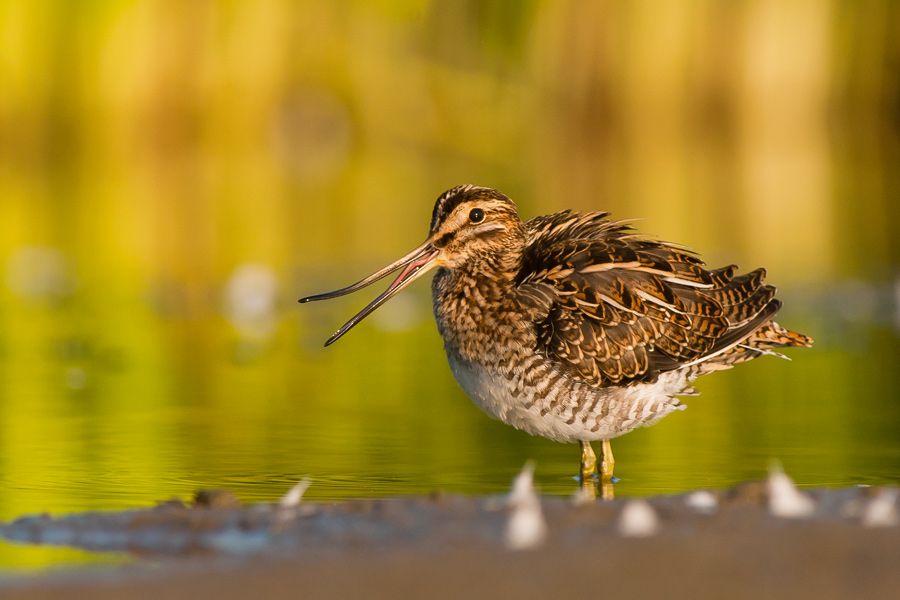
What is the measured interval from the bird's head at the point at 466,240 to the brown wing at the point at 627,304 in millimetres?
131

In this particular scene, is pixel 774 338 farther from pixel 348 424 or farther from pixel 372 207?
pixel 372 207

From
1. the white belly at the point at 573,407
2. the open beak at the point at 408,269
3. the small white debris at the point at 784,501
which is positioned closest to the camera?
the small white debris at the point at 784,501

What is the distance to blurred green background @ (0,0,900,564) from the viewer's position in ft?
26.3

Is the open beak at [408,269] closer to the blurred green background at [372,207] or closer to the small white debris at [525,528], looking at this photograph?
the blurred green background at [372,207]

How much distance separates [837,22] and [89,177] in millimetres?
10946

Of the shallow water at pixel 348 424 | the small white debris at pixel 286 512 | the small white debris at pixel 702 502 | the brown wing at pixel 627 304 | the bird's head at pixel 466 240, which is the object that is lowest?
the small white debris at pixel 702 502

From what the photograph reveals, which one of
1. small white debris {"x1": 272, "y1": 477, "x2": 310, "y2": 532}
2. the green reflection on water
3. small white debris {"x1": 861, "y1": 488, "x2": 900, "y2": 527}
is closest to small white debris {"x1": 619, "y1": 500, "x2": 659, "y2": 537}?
small white debris {"x1": 861, "y1": 488, "x2": 900, "y2": 527}

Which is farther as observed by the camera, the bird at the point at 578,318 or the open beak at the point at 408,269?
the open beak at the point at 408,269

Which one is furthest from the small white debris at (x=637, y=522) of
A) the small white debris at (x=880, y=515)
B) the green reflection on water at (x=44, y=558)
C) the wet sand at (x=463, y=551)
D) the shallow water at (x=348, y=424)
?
the shallow water at (x=348, y=424)

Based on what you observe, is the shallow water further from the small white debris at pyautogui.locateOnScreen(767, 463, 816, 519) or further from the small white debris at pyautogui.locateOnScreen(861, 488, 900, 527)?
the small white debris at pyautogui.locateOnScreen(861, 488, 900, 527)

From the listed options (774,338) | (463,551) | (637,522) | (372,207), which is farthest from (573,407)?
(372,207)

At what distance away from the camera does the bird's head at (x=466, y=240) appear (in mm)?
7652

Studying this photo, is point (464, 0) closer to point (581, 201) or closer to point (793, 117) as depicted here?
point (581, 201)

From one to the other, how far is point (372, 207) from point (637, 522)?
15.6m
